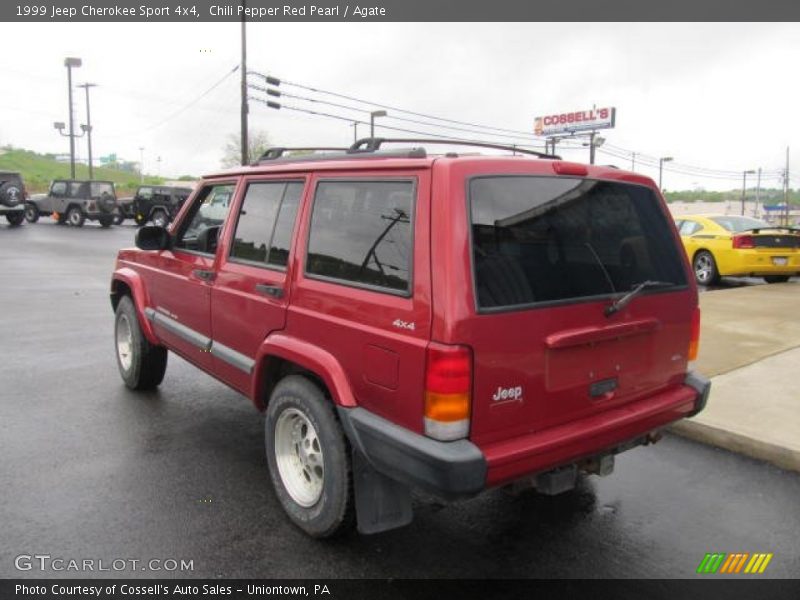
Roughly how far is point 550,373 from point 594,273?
560 millimetres

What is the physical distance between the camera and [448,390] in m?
2.42

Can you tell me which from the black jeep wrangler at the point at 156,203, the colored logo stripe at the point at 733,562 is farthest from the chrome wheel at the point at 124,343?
the black jeep wrangler at the point at 156,203

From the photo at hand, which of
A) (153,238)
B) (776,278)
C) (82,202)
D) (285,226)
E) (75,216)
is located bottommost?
(776,278)

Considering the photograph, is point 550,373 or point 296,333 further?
point 296,333

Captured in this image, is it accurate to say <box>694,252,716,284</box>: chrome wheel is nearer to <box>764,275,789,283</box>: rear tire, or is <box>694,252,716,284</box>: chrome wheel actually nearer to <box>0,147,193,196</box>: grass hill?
<box>764,275,789,283</box>: rear tire

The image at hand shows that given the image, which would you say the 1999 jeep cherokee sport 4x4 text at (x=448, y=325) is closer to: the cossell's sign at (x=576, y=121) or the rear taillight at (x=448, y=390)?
the rear taillight at (x=448, y=390)

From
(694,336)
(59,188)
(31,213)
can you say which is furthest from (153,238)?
(31,213)

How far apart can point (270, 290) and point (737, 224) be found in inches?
484

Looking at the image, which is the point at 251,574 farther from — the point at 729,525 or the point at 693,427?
the point at 693,427

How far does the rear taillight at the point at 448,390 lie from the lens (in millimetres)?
2412

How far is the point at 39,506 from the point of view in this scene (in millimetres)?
3424

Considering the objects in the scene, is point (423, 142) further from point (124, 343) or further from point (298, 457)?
point (124, 343)

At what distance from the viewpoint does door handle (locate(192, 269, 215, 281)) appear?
3990mm

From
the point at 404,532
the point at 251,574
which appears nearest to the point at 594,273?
the point at 404,532
